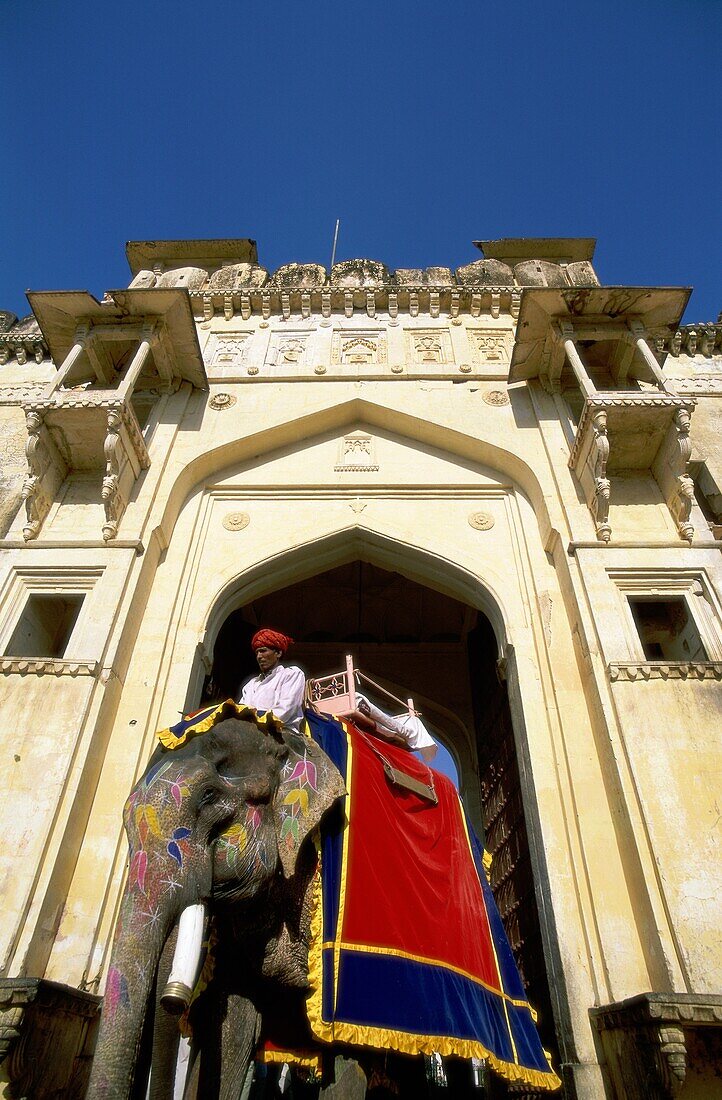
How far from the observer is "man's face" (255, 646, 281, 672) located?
5031 mm

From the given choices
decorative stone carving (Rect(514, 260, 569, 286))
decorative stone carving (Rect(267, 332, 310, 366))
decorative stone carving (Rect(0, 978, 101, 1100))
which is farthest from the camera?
decorative stone carving (Rect(514, 260, 569, 286))

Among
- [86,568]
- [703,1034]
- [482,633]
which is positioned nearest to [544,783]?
[703,1034]

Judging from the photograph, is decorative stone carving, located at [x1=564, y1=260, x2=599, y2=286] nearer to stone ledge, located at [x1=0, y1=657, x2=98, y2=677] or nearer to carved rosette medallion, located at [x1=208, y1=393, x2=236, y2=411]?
carved rosette medallion, located at [x1=208, y1=393, x2=236, y2=411]

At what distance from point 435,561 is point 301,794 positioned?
4498 millimetres

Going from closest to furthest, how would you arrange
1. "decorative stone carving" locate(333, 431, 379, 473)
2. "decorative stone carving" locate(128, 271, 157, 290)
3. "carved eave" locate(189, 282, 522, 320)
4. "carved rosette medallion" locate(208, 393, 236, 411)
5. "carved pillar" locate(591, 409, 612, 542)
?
"carved pillar" locate(591, 409, 612, 542), "decorative stone carving" locate(333, 431, 379, 473), "carved rosette medallion" locate(208, 393, 236, 411), "carved eave" locate(189, 282, 522, 320), "decorative stone carving" locate(128, 271, 157, 290)

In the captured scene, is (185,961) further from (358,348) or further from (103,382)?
(358,348)

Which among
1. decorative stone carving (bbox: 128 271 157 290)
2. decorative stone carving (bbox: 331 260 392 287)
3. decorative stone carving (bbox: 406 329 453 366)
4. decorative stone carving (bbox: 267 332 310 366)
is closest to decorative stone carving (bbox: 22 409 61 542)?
decorative stone carving (bbox: 267 332 310 366)

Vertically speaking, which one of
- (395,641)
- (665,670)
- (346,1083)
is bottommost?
(346,1083)

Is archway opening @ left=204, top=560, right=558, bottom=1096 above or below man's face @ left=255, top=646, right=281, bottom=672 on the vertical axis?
above

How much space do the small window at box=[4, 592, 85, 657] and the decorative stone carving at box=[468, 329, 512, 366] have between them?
6794 mm

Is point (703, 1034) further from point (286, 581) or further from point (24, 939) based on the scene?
point (286, 581)

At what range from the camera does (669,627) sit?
731 cm

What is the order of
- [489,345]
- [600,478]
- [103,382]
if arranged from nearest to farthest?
[600,478], [103,382], [489,345]

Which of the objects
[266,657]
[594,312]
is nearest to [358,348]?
[594,312]
